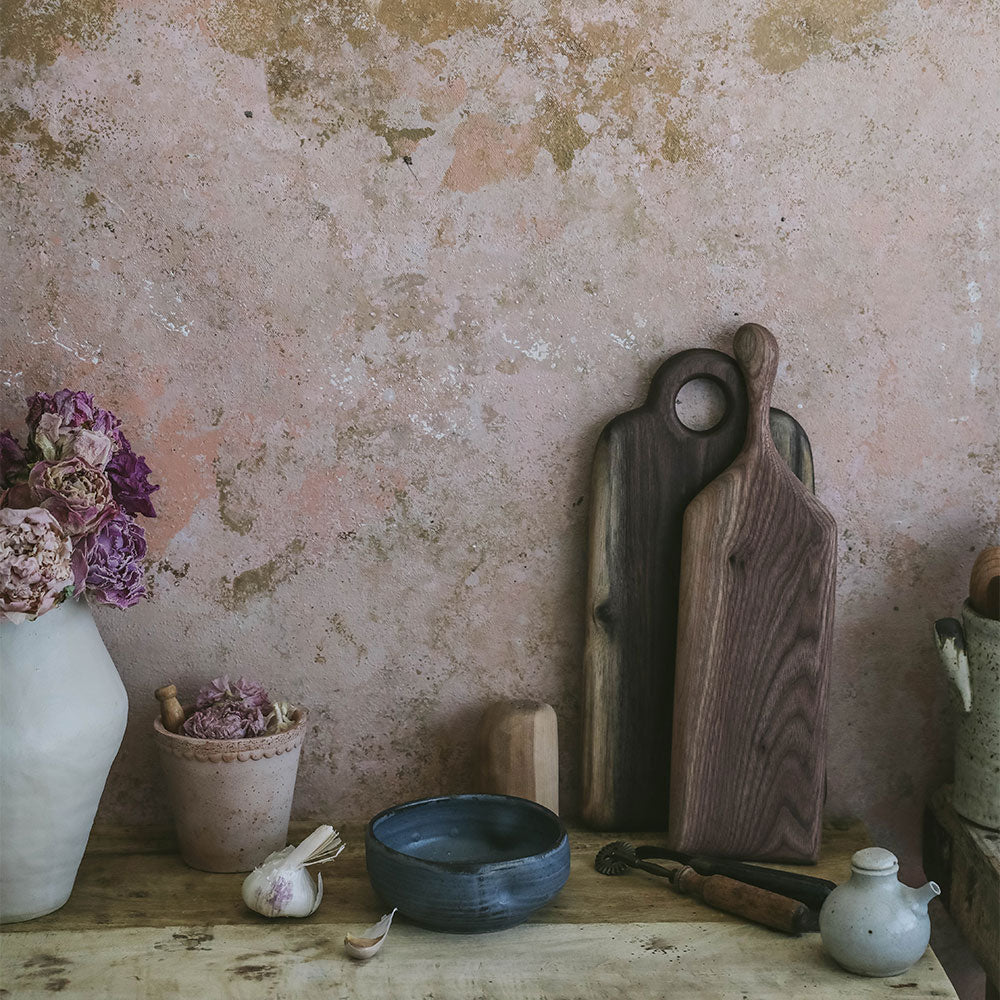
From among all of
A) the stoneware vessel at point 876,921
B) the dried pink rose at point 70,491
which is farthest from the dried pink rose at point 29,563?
the stoneware vessel at point 876,921

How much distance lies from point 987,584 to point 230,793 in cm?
85

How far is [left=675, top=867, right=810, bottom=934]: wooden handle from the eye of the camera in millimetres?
965

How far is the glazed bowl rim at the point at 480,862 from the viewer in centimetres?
94

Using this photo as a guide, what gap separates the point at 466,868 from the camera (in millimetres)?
939

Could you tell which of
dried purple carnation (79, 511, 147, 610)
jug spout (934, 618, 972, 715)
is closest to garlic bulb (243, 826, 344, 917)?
dried purple carnation (79, 511, 147, 610)

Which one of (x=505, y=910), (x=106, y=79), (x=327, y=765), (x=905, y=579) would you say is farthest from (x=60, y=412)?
(x=905, y=579)

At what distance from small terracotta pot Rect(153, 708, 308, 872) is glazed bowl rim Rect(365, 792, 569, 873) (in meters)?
0.13

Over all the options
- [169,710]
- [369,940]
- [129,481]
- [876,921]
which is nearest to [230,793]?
[169,710]

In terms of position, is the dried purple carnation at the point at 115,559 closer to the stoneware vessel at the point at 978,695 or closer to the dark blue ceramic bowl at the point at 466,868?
the dark blue ceramic bowl at the point at 466,868

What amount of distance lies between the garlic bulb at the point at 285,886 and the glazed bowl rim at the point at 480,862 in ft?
0.23

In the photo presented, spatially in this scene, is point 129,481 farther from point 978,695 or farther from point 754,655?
point 978,695

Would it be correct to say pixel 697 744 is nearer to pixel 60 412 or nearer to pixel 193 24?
pixel 60 412

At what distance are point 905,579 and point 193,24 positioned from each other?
104 cm

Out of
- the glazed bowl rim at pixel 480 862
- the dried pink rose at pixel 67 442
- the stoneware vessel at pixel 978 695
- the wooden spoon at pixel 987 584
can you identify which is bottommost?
the glazed bowl rim at pixel 480 862
